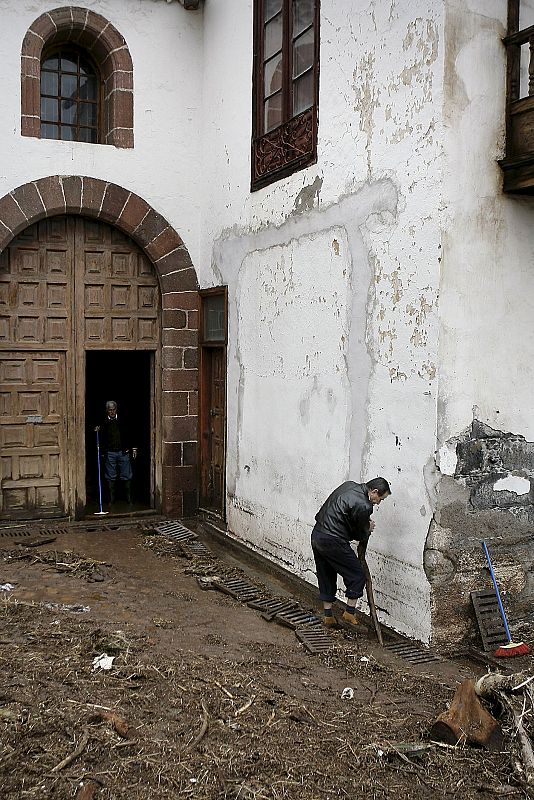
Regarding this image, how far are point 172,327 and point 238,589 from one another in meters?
3.63

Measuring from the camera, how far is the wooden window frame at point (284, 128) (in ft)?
24.7

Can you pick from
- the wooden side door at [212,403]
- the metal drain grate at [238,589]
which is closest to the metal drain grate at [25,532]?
the wooden side door at [212,403]

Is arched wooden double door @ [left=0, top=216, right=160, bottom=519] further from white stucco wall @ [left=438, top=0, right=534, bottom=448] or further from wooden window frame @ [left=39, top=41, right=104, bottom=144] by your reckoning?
white stucco wall @ [left=438, top=0, right=534, bottom=448]

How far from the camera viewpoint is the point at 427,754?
4.61m

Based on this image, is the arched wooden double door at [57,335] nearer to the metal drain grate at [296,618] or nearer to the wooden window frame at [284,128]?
the wooden window frame at [284,128]

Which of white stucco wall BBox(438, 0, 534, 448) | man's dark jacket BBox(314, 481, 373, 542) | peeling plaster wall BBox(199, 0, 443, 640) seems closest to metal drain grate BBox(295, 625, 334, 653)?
peeling plaster wall BBox(199, 0, 443, 640)

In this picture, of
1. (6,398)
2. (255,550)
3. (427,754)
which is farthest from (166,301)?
(427,754)

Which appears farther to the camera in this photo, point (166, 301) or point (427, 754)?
point (166, 301)

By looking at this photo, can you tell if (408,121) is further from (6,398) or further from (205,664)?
(6,398)

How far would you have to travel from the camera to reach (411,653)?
243 inches

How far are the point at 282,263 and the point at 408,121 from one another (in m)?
2.26

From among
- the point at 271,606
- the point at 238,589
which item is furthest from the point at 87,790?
the point at 238,589

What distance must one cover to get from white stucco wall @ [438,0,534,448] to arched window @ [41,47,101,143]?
18.1 ft

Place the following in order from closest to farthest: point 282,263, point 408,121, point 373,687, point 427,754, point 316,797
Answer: point 316,797 → point 427,754 → point 373,687 → point 408,121 → point 282,263
